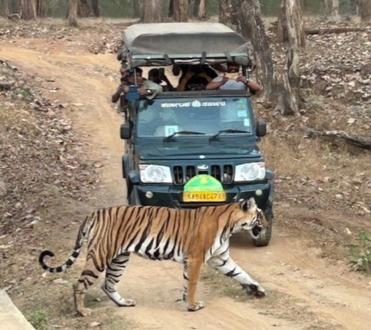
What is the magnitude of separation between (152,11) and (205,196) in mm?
19369

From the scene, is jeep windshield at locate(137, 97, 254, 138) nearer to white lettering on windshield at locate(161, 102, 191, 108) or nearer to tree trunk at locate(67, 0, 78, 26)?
white lettering on windshield at locate(161, 102, 191, 108)

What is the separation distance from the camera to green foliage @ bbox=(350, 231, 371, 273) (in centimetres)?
921

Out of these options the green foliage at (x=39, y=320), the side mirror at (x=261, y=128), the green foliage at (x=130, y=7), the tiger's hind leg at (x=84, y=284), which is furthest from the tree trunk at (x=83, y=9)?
the green foliage at (x=39, y=320)

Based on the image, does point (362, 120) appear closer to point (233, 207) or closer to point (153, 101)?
point (153, 101)

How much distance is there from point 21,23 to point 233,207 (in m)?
23.0

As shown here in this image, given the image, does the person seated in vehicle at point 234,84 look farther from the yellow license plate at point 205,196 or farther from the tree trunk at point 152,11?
the tree trunk at point 152,11

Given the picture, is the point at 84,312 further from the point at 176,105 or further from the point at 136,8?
the point at 136,8

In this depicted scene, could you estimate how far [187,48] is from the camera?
436 inches

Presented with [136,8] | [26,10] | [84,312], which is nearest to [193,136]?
[84,312]

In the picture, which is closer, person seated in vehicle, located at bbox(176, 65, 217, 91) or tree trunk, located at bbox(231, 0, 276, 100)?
person seated in vehicle, located at bbox(176, 65, 217, 91)

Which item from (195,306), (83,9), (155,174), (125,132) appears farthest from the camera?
(83,9)

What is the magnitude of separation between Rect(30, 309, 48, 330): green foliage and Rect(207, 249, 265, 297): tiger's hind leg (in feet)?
5.52

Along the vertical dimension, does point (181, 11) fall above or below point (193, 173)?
below

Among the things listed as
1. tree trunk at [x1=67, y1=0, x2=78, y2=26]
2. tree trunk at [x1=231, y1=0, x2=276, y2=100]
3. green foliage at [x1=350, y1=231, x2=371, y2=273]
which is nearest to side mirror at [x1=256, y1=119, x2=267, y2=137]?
green foliage at [x1=350, y1=231, x2=371, y2=273]
